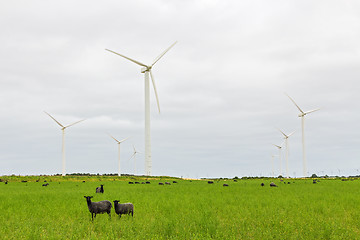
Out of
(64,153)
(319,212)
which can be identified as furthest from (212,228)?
(64,153)

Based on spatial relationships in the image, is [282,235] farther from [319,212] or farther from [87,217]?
[87,217]

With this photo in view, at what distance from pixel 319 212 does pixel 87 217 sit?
43.3 feet

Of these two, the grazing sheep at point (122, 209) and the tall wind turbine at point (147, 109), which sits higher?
the tall wind turbine at point (147, 109)

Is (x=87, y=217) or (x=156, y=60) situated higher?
(x=156, y=60)

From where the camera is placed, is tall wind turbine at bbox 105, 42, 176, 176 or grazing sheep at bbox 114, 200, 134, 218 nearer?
grazing sheep at bbox 114, 200, 134, 218

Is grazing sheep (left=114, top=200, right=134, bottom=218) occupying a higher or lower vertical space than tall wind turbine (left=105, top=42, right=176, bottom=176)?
lower

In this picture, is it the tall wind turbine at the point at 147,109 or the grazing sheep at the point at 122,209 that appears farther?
the tall wind turbine at the point at 147,109

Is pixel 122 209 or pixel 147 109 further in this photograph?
pixel 147 109

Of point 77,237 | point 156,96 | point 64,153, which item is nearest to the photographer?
point 77,237

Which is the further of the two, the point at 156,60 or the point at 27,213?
the point at 156,60

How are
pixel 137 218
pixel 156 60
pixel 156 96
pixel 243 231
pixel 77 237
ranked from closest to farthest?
pixel 77 237, pixel 243 231, pixel 137 218, pixel 156 96, pixel 156 60

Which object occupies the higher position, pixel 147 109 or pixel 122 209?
pixel 147 109

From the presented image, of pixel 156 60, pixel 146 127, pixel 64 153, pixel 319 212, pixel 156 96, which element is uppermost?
pixel 156 60

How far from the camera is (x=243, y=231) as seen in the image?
13.8 meters
